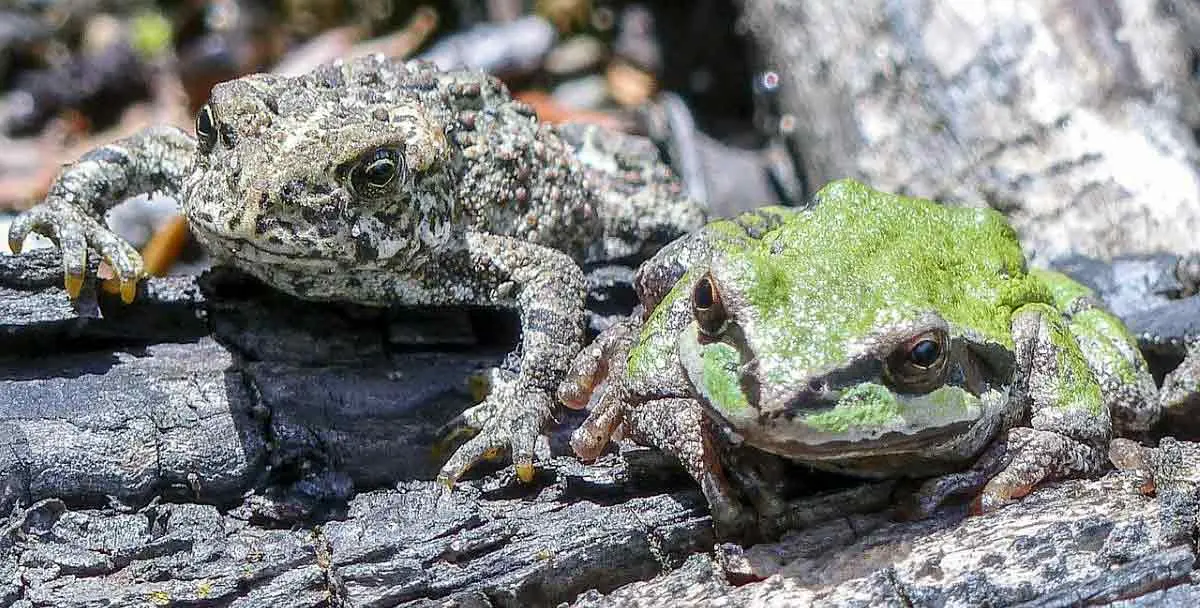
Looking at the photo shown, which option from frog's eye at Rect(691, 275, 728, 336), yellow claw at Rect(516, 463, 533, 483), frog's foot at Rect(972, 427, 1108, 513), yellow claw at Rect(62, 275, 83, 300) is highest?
yellow claw at Rect(62, 275, 83, 300)

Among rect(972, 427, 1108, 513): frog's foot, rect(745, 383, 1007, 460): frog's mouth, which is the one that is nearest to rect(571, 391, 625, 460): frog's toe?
rect(745, 383, 1007, 460): frog's mouth

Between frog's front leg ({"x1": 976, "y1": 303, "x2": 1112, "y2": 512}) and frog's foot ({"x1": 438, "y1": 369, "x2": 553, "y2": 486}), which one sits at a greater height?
frog's foot ({"x1": 438, "y1": 369, "x2": 553, "y2": 486})

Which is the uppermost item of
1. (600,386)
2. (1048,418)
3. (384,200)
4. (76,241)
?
(76,241)

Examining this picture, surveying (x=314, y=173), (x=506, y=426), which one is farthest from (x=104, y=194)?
(x=506, y=426)

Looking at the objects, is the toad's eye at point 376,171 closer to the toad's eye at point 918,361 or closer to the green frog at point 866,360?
the green frog at point 866,360

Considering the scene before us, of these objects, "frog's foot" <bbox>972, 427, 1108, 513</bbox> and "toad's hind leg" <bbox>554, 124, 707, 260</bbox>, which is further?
"toad's hind leg" <bbox>554, 124, 707, 260</bbox>

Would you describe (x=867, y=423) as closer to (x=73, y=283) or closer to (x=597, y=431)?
(x=597, y=431)

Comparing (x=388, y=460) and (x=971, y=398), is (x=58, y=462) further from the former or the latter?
(x=971, y=398)

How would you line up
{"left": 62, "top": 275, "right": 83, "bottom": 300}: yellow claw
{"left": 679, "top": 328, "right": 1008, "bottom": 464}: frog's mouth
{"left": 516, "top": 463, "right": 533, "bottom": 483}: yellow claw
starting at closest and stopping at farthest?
{"left": 679, "top": 328, "right": 1008, "bottom": 464}: frog's mouth, {"left": 516, "top": 463, "right": 533, "bottom": 483}: yellow claw, {"left": 62, "top": 275, "right": 83, "bottom": 300}: yellow claw

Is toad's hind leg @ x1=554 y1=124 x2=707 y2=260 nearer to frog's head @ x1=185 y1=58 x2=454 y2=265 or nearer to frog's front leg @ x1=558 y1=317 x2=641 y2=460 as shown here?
frog's front leg @ x1=558 y1=317 x2=641 y2=460
